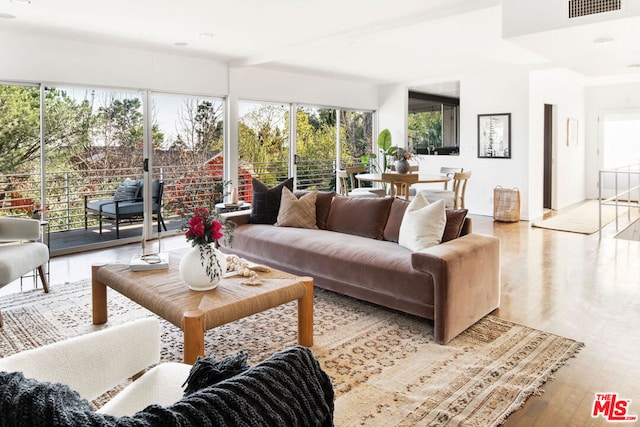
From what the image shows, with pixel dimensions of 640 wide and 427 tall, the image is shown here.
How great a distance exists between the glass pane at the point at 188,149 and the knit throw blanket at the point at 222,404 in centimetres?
581

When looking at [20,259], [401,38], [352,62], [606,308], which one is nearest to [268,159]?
[352,62]

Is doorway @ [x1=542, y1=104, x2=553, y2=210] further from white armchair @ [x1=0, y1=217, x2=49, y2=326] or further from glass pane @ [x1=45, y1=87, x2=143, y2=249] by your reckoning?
white armchair @ [x1=0, y1=217, x2=49, y2=326]

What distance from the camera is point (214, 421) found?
85 cm

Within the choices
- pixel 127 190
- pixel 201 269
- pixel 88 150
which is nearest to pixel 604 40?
pixel 201 269

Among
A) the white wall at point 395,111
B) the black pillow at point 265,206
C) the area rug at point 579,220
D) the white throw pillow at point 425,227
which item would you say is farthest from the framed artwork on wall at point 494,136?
the white throw pillow at point 425,227

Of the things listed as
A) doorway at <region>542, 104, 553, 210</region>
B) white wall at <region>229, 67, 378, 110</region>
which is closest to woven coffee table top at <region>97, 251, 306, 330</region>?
white wall at <region>229, 67, 378, 110</region>

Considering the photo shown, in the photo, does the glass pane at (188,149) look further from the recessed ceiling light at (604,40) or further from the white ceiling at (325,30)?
the recessed ceiling light at (604,40)

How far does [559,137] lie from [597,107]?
1.99 m

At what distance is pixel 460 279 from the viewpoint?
3.08m

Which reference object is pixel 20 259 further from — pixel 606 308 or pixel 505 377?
pixel 606 308

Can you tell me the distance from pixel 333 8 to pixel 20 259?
3.44 metres

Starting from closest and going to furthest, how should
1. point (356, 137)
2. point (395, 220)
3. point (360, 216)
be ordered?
1. point (395, 220)
2. point (360, 216)
3. point (356, 137)

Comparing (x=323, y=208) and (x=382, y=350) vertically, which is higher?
(x=323, y=208)

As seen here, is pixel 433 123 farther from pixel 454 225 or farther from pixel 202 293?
pixel 202 293
